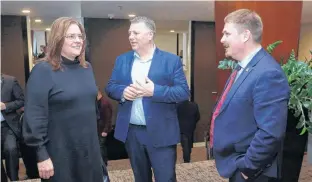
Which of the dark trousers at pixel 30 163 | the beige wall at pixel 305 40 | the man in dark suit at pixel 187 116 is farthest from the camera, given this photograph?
the beige wall at pixel 305 40

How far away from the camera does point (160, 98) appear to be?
1.84 meters

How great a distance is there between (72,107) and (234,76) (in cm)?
88

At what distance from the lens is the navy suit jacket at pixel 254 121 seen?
132 cm

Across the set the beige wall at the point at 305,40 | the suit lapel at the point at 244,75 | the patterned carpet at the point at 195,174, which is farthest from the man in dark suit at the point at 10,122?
the beige wall at the point at 305,40

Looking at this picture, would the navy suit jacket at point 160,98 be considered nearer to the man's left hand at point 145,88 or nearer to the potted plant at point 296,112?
the man's left hand at point 145,88

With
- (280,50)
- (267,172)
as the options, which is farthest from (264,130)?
(280,50)

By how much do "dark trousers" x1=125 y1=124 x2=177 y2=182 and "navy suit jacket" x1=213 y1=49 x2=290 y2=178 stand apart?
0.46m

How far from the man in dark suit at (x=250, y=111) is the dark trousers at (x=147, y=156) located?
44 centimetres

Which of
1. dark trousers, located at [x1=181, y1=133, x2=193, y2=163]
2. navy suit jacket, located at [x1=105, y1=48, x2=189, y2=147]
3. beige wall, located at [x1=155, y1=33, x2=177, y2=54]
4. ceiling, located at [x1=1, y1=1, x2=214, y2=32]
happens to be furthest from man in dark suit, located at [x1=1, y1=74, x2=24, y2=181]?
beige wall, located at [x1=155, y1=33, x2=177, y2=54]

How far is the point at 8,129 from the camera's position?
312 cm

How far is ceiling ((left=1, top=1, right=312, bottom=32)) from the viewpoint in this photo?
5.62 meters

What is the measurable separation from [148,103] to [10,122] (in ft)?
6.27

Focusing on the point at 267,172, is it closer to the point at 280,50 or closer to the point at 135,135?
the point at 135,135

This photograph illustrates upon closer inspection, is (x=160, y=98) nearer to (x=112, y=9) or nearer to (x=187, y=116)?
(x=187, y=116)
